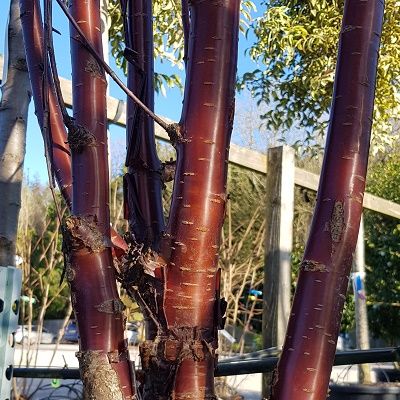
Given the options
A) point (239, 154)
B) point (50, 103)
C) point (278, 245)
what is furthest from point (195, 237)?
point (239, 154)

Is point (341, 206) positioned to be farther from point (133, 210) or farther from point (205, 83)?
point (133, 210)

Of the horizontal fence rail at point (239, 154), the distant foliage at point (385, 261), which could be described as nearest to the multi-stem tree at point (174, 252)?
the horizontal fence rail at point (239, 154)

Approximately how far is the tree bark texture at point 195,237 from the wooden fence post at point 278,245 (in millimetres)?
2343

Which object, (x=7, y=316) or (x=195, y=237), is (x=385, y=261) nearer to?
(x=7, y=316)

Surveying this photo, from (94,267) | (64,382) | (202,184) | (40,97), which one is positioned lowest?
(64,382)

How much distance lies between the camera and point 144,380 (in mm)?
1016

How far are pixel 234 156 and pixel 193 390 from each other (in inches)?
106

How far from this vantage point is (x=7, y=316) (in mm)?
1729

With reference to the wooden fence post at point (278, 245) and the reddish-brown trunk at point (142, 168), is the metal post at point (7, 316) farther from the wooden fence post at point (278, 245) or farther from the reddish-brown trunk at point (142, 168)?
the wooden fence post at point (278, 245)

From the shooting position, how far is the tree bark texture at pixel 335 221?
936 mm

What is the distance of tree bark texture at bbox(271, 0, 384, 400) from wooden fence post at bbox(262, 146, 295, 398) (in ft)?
7.67

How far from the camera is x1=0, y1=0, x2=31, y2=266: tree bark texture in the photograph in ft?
6.73

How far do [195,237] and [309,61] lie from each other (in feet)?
15.8

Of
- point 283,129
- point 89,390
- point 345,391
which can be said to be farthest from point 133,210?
point 283,129
